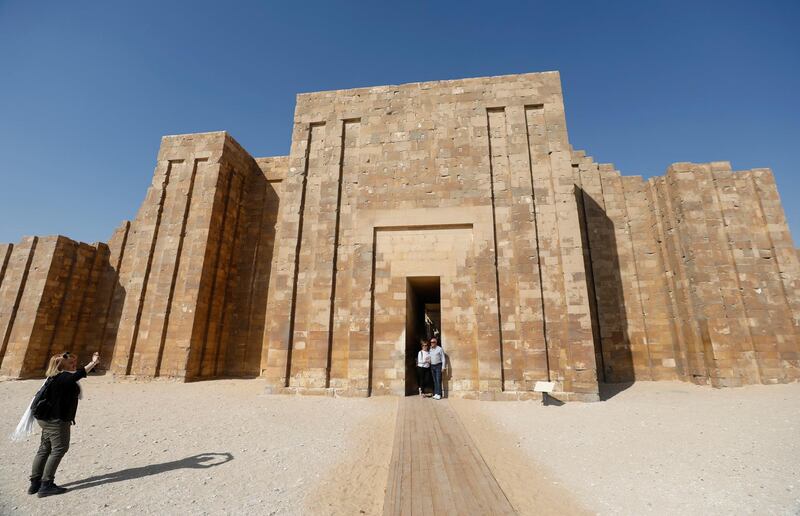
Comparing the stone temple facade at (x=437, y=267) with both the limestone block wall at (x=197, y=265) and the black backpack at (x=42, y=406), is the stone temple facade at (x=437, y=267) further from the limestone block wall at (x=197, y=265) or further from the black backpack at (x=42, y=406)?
the black backpack at (x=42, y=406)

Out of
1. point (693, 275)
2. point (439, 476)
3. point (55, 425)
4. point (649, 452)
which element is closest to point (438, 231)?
point (649, 452)

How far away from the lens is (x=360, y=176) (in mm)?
11891

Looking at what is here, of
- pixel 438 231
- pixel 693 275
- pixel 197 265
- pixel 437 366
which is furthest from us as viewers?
pixel 197 265

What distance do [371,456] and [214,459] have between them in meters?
2.18

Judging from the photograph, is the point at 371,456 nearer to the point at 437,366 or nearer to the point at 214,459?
the point at 214,459

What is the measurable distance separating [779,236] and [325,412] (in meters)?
15.8

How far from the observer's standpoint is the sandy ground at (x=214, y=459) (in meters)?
3.77

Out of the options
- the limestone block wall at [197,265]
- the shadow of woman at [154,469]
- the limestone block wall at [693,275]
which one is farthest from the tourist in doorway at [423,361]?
the limestone block wall at [197,265]

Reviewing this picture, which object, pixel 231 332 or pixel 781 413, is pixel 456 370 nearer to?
pixel 781 413

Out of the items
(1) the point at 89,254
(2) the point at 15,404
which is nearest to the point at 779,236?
(2) the point at 15,404

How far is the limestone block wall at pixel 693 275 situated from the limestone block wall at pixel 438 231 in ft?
14.8

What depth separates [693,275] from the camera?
40.2ft

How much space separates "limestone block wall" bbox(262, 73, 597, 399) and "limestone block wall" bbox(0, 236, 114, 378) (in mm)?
10658

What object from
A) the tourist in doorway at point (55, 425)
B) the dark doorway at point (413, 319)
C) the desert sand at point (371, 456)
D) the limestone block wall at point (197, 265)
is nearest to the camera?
the desert sand at point (371, 456)
